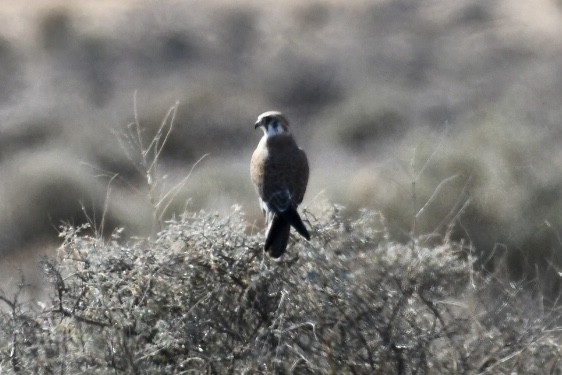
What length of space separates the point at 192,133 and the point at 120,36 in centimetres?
678

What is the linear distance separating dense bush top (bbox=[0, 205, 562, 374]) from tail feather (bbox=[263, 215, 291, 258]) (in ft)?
0.13

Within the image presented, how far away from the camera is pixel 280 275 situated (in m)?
4.92

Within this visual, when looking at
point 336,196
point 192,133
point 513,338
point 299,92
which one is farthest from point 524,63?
point 513,338

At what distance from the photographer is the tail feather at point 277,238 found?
5.00m

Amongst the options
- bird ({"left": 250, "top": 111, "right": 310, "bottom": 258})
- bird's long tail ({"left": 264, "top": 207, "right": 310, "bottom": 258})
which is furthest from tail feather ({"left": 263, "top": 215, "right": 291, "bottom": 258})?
bird ({"left": 250, "top": 111, "right": 310, "bottom": 258})

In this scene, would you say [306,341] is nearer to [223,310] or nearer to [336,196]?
[223,310]

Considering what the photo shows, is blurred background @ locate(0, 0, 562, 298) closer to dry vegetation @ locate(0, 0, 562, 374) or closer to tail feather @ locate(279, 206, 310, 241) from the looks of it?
dry vegetation @ locate(0, 0, 562, 374)

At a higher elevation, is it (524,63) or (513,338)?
(524,63)

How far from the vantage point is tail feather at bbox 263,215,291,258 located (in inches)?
197

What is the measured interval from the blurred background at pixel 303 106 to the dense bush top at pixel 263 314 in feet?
9.61

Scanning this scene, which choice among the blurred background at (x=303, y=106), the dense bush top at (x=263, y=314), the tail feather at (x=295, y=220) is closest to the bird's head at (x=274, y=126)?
the tail feather at (x=295, y=220)

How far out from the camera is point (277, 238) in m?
5.12

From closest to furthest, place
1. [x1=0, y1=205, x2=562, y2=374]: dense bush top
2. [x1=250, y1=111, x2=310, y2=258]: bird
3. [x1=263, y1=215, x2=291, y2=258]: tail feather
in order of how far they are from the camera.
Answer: [x1=0, y1=205, x2=562, y2=374]: dense bush top < [x1=263, y1=215, x2=291, y2=258]: tail feather < [x1=250, y1=111, x2=310, y2=258]: bird

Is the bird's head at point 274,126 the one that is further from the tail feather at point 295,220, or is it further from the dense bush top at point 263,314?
the dense bush top at point 263,314
